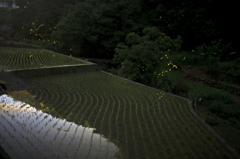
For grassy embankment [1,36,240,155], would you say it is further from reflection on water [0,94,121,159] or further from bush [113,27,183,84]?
reflection on water [0,94,121,159]

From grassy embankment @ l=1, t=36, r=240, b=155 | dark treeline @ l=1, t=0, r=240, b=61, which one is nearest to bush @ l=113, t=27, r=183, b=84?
grassy embankment @ l=1, t=36, r=240, b=155

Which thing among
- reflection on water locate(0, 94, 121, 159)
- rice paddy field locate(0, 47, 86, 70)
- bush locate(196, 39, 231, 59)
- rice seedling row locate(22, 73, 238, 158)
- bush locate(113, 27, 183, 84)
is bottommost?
reflection on water locate(0, 94, 121, 159)

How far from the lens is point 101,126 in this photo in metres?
3.88

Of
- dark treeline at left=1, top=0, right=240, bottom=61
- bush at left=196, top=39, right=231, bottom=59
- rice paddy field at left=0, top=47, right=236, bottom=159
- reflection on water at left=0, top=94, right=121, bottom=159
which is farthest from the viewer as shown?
dark treeline at left=1, top=0, right=240, bottom=61

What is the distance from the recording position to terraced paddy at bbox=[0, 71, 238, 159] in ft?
10.00

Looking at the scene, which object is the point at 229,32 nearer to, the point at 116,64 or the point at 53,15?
the point at 116,64

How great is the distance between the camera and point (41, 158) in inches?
108

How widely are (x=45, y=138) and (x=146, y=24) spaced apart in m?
14.1

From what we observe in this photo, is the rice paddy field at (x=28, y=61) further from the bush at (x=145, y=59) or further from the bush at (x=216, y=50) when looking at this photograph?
the bush at (x=216, y=50)

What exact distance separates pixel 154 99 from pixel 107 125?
7.32ft

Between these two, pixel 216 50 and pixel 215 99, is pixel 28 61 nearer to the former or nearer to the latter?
pixel 215 99

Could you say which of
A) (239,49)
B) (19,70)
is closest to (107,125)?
(19,70)

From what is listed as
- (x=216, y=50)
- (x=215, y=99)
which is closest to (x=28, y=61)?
(x=215, y=99)

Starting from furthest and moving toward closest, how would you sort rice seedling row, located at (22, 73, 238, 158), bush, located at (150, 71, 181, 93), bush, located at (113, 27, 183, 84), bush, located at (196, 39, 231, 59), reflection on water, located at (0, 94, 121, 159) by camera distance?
bush, located at (196, 39, 231, 59)
bush, located at (113, 27, 183, 84)
bush, located at (150, 71, 181, 93)
rice seedling row, located at (22, 73, 238, 158)
reflection on water, located at (0, 94, 121, 159)
